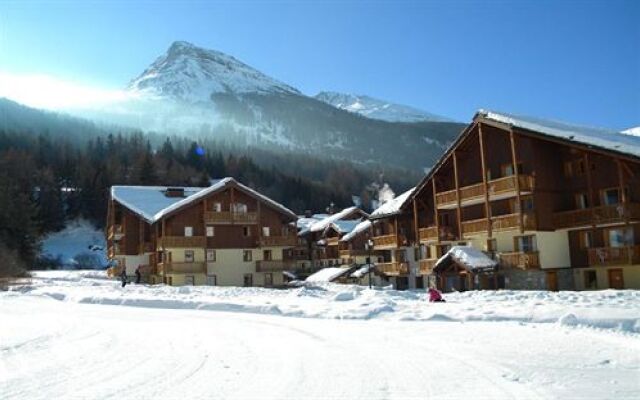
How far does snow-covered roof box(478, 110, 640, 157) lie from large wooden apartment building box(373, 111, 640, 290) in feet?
0.26

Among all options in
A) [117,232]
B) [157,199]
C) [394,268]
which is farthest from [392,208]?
[117,232]

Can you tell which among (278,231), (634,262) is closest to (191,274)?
(278,231)

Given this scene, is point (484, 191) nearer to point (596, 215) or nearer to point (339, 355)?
point (596, 215)

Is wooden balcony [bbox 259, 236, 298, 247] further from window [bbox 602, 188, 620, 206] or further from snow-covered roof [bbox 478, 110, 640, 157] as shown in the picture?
window [bbox 602, 188, 620, 206]

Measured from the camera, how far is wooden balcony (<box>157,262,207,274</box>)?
171ft

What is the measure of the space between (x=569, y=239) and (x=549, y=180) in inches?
147

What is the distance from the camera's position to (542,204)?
3656 cm

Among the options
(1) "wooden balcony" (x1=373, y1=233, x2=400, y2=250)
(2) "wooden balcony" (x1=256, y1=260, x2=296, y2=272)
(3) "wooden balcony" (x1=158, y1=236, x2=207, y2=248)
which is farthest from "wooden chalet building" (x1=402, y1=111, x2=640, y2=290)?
(3) "wooden balcony" (x1=158, y1=236, x2=207, y2=248)

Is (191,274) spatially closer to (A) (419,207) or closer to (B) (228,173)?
(A) (419,207)

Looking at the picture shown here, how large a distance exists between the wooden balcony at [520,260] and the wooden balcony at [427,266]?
680cm

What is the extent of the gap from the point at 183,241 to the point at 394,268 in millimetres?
18400

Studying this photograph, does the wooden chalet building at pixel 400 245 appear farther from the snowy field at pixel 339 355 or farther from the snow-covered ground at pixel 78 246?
the snow-covered ground at pixel 78 246

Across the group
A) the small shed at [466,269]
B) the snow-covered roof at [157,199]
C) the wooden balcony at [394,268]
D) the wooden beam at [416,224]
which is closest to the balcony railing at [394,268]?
the wooden balcony at [394,268]

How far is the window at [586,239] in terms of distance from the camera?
116 ft
